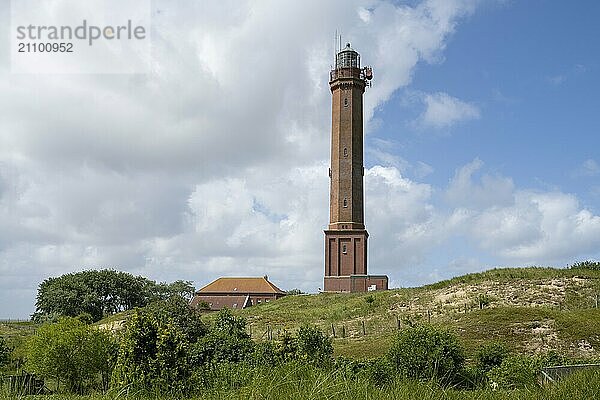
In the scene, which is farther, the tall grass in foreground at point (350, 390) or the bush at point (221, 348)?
the bush at point (221, 348)

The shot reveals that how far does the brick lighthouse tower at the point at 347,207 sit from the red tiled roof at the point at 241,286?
18211mm

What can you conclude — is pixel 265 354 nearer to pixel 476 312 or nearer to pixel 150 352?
pixel 150 352

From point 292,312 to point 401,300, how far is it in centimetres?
718

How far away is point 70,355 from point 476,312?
18246 mm

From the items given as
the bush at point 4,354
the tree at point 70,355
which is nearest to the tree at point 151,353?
the tree at point 70,355

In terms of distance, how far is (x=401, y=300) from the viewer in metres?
40.6

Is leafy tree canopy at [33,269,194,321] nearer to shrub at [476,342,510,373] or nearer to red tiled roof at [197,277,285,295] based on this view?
red tiled roof at [197,277,285,295]

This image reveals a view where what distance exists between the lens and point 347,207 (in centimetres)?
5459

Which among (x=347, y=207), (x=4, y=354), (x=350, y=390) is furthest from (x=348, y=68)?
(x=350, y=390)

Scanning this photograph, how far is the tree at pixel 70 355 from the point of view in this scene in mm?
20578

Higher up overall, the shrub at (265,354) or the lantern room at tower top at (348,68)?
the lantern room at tower top at (348,68)

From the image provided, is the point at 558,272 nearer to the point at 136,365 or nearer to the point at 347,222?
the point at 347,222

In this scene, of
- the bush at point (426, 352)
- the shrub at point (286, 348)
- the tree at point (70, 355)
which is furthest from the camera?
the tree at point (70, 355)

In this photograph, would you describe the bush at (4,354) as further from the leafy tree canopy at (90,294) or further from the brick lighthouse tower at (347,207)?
the leafy tree canopy at (90,294)
